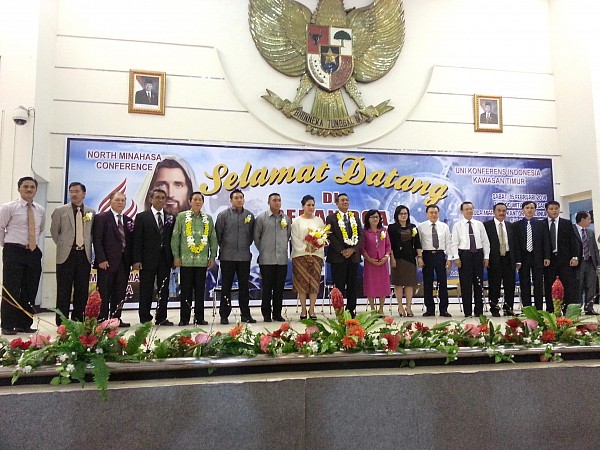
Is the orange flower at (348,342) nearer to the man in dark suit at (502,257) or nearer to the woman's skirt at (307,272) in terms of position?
the woman's skirt at (307,272)

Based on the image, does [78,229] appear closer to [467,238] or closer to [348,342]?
[348,342]

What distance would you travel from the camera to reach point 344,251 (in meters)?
4.63

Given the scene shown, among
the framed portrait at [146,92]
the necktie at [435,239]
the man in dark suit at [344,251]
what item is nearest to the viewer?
the man in dark suit at [344,251]

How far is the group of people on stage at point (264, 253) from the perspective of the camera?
3959 mm

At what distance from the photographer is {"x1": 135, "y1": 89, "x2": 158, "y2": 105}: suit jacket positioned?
592 centimetres

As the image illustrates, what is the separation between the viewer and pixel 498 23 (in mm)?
6961

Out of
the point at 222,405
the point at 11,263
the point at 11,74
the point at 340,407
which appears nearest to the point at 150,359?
the point at 222,405

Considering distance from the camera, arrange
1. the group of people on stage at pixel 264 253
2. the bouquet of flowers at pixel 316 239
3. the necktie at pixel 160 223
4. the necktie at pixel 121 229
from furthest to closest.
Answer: the bouquet of flowers at pixel 316 239 < the necktie at pixel 160 223 < the necktie at pixel 121 229 < the group of people on stage at pixel 264 253

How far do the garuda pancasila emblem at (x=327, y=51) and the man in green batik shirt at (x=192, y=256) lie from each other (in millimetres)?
2534

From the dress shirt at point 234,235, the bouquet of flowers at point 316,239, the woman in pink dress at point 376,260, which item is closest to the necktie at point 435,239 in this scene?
the woman in pink dress at point 376,260

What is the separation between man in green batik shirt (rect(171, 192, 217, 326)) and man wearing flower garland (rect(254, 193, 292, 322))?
0.50 meters

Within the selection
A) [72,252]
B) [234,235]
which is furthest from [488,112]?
[72,252]

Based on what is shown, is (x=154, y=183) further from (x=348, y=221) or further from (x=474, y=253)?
(x=474, y=253)

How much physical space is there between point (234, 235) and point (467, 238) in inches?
101
